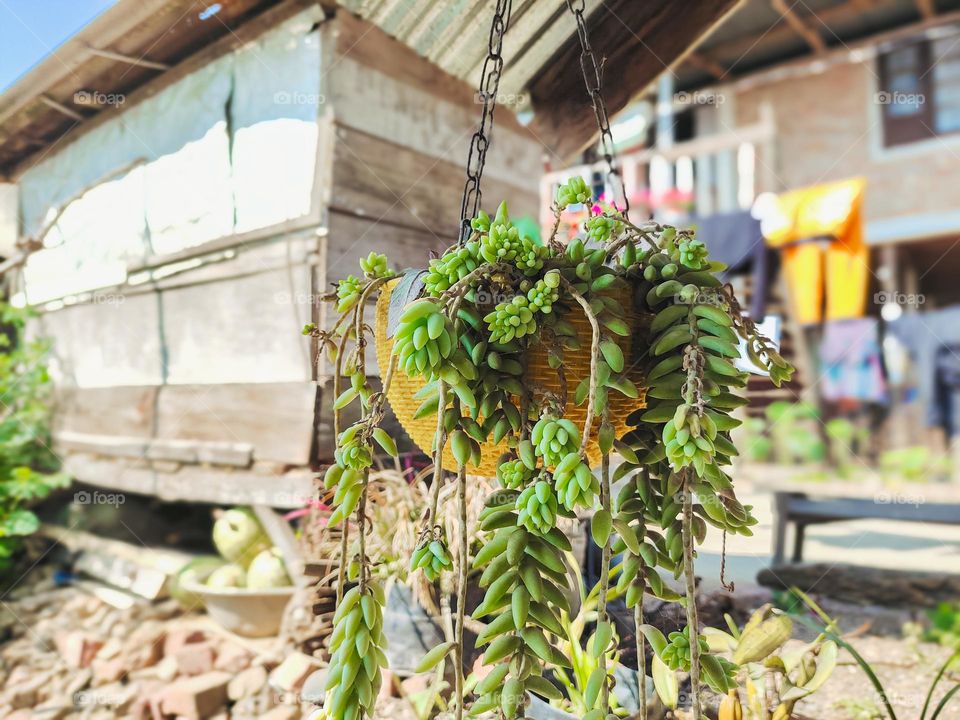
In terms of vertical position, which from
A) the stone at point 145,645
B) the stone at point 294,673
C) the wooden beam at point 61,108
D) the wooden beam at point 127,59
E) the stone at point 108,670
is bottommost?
the stone at point 108,670

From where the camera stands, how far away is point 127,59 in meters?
1.96

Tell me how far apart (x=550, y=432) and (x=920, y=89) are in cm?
629

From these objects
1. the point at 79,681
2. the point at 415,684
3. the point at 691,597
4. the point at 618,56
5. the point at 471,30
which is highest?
the point at 471,30

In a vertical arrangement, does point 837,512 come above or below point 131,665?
above

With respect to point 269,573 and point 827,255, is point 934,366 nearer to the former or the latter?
point 827,255

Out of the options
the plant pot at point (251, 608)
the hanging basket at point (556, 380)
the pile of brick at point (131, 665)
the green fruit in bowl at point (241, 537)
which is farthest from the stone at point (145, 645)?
the hanging basket at point (556, 380)

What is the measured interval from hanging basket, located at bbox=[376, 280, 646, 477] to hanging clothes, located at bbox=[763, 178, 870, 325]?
10.4 feet

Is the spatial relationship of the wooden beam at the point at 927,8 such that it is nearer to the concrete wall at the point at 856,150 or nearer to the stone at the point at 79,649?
the concrete wall at the point at 856,150

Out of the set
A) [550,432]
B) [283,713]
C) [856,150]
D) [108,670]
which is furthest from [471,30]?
[856,150]

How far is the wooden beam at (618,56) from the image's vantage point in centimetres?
149

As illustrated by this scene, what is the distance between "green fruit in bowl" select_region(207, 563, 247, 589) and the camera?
202 cm

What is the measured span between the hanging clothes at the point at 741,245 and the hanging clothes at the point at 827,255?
15 centimetres

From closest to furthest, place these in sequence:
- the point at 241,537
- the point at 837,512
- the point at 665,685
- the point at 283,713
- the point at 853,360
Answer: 1. the point at 665,685
2. the point at 283,713
3. the point at 241,537
4. the point at 837,512
5. the point at 853,360

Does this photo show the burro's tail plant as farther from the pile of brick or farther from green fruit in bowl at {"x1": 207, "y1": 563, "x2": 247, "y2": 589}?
green fruit in bowl at {"x1": 207, "y1": 563, "x2": 247, "y2": 589}
